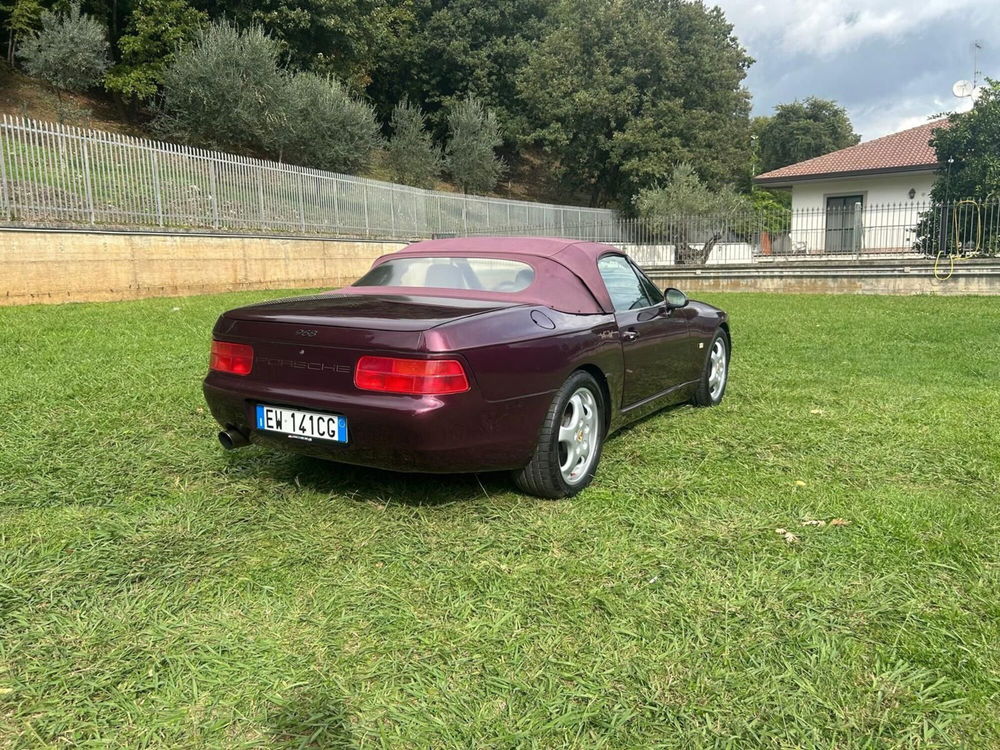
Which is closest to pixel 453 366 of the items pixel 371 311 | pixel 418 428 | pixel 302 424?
pixel 418 428

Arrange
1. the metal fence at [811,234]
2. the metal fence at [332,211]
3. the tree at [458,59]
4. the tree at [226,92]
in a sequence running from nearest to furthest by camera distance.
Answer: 1. the metal fence at [332,211]
2. the metal fence at [811,234]
3. the tree at [226,92]
4. the tree at [458,59]

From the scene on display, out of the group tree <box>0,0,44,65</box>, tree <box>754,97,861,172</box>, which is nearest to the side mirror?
tree <box>0,0,44,65</box>

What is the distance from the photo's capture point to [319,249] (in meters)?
16.9

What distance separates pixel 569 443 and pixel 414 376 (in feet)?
3.29

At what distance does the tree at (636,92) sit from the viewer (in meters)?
34.4

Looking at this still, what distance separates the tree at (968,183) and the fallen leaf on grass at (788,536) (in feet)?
57.1

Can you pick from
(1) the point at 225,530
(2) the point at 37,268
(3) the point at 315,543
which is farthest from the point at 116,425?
(2) the point at 37,268

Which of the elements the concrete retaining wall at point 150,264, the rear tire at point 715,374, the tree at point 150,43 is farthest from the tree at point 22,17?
the rear tire at point 715,374

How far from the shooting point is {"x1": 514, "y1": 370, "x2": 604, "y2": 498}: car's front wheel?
3361mm

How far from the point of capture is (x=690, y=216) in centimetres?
2381

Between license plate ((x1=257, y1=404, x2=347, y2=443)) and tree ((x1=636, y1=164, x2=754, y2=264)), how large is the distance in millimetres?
21218

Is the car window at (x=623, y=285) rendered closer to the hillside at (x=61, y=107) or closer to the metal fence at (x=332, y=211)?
the metal fence at (x=332, y=211)

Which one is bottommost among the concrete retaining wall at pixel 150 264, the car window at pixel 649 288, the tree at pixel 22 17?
the car window at pixel 649 288

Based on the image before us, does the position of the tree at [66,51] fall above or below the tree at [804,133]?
below
